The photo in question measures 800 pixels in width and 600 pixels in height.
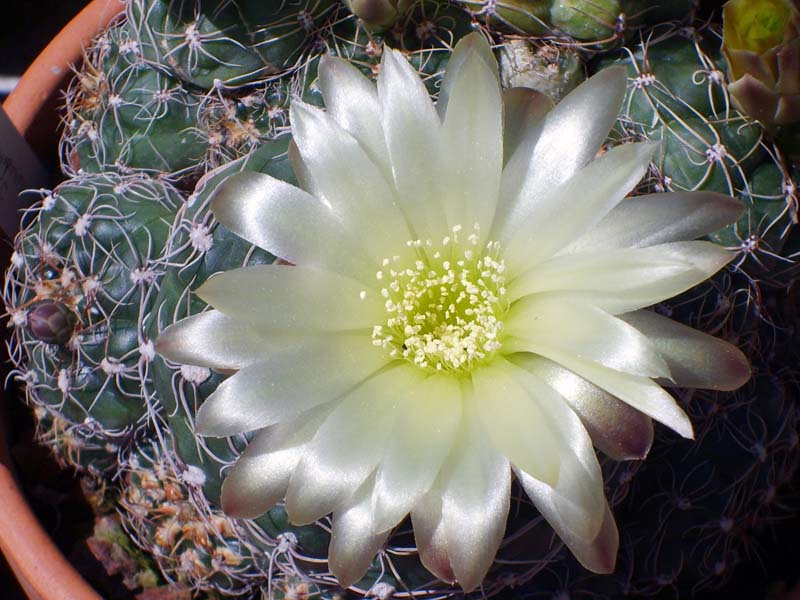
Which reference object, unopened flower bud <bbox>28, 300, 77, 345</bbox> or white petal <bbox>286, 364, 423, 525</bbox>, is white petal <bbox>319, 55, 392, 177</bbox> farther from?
unopened flower bud <bbox>28, 300, 77, 345</bbox>

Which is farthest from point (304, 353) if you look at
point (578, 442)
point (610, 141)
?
point (610, 141)

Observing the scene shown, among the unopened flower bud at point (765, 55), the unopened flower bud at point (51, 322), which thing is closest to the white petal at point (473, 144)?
the unopened flower bud at point (765, 55)

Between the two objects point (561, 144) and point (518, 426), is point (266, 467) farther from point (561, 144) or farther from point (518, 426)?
point (561, 144)

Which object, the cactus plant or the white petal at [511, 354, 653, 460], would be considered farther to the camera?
the cactus plant

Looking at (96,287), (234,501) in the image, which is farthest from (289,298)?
(96,287)

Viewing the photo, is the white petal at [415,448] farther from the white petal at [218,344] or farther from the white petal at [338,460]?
the white petal at [218,344]

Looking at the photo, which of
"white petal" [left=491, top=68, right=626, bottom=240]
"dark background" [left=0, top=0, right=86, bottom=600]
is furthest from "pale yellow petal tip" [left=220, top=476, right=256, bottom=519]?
"dark background" [left=0, top=0, right=86, bottom=600]
